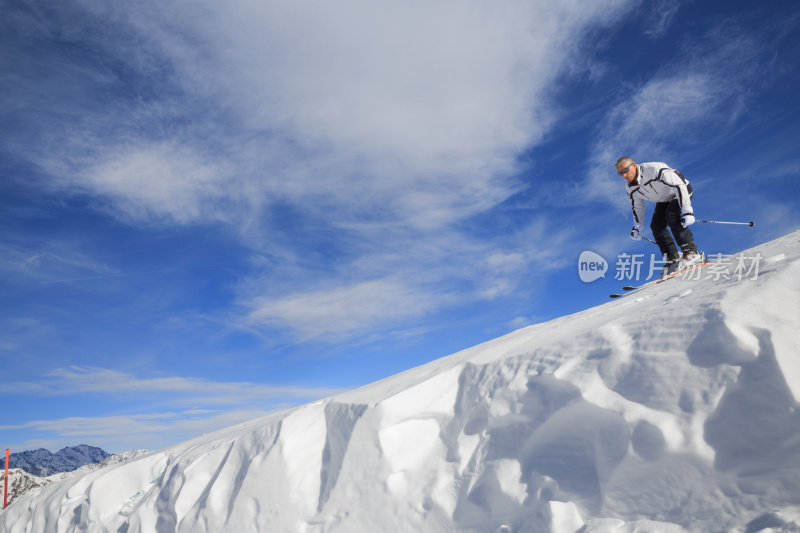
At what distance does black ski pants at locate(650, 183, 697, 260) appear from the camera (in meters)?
8.62

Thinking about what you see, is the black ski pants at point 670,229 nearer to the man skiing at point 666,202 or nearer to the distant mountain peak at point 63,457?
the man skiing at point 666,202

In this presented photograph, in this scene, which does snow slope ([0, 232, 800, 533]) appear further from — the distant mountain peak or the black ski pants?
the distant mountain peak

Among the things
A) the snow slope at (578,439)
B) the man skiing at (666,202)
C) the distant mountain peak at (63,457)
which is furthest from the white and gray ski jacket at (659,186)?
the distant mountain peak at (63,457)

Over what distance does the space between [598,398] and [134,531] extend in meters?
7.29

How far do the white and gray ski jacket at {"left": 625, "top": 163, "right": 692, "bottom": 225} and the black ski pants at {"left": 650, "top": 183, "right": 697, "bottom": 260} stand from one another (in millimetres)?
140

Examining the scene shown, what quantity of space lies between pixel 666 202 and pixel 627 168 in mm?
1073

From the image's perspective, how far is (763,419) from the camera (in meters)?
2.94

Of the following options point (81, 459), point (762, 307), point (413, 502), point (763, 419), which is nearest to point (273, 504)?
point (413, 502)

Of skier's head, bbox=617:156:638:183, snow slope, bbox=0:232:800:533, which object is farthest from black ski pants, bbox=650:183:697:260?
snow slope, bbox=0:232:800:533

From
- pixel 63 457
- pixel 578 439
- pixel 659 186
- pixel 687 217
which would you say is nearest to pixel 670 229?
pixel 687 217

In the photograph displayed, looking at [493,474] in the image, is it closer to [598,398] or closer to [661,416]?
[598,398]

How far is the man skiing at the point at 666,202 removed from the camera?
8.47 m

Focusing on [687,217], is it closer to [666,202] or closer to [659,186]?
[666,202]

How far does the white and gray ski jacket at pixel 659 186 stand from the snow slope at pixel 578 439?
437 centimetres
